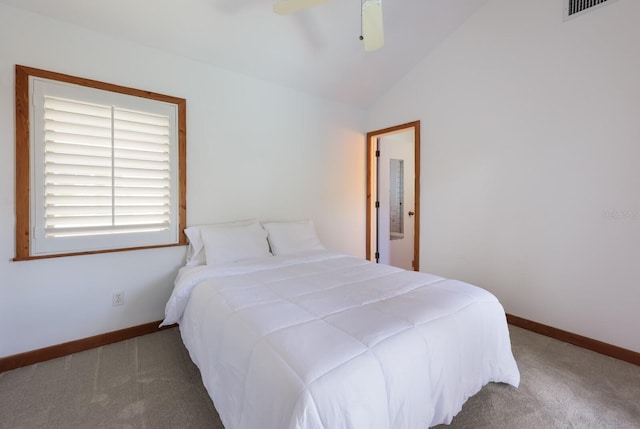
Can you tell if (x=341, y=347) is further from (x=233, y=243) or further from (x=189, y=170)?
(x=189, y=170)

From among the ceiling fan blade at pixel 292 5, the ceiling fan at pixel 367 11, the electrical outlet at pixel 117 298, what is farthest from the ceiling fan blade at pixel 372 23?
the electrical outlet at pixel 117 298

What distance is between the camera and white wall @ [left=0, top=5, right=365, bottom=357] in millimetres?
1940

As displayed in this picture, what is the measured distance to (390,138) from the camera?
4234 millimetres

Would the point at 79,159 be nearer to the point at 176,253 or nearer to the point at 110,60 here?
the point at 110,60

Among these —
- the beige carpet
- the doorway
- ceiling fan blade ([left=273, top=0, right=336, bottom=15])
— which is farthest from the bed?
the doorway

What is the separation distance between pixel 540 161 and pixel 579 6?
1.18 metres

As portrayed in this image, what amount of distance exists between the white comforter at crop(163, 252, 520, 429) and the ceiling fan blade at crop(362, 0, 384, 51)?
159 centimetres

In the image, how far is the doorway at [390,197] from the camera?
13.3 ft

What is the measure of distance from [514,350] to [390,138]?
9.95 ft

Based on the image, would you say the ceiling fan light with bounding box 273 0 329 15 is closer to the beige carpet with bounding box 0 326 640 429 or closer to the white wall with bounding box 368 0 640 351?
the white wall with bounding box 368 0 640 351

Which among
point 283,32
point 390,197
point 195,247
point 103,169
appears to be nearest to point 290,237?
point 195,247

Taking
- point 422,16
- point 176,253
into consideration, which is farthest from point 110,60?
point 422,16

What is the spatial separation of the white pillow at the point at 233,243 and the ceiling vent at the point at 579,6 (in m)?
3.14

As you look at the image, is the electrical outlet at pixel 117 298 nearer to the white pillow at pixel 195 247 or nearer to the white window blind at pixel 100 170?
the white window blind at pixel 100 170
